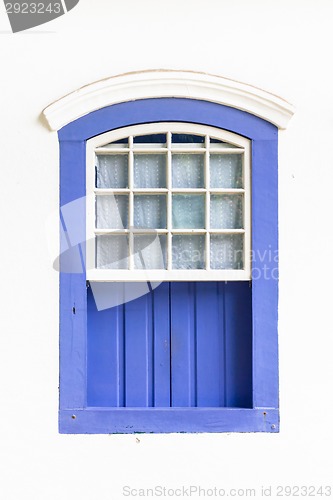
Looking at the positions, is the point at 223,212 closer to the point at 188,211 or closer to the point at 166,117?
the point at 188,211

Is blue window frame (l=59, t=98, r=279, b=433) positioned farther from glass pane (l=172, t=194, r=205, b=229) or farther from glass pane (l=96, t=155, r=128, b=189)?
glass pane (l=172, t=194, r=205, b=229)

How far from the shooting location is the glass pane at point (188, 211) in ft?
9.49

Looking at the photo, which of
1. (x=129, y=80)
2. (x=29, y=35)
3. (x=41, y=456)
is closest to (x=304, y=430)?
(x=41, y=456)

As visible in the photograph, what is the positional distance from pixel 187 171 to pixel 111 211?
1.75 feet

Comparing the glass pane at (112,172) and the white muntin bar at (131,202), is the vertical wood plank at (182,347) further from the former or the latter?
the glass pane at (112,172)

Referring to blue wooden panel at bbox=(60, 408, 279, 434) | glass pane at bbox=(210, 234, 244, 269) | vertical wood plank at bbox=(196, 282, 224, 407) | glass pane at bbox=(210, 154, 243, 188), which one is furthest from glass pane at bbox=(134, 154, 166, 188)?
blue wooden panel at bbox=(60, 408, 279, 434)

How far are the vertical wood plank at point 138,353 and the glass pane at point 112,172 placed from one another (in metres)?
0.73

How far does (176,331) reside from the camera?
2922 mm

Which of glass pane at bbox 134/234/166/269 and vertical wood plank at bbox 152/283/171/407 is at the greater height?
glass pane at bbox 134/234/166/269

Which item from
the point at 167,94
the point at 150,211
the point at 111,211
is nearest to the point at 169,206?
the point at 150,211

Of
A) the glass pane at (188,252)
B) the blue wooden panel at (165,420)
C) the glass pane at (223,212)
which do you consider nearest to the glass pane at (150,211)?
the glass pane at (188,252)

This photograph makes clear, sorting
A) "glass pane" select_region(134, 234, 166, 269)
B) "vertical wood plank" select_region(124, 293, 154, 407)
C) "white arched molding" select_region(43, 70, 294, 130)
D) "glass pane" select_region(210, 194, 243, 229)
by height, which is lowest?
"vertical wood plank" select_region(124, 293, 154, 407)

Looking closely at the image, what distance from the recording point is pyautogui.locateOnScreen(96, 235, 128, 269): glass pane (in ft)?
9.45

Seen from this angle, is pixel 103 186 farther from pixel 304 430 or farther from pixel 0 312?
pixel 304 430
